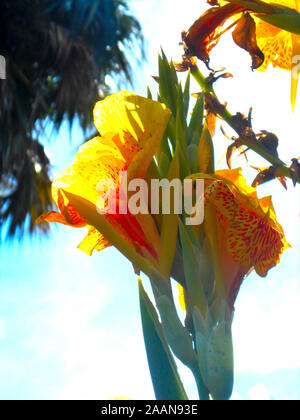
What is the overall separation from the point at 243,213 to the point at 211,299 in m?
0.07

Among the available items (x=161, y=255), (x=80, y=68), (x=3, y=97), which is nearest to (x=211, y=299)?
(x=161, y=255)

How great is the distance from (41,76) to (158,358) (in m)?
3.39

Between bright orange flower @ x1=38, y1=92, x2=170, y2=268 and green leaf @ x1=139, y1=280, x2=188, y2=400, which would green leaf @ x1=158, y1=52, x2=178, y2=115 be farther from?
green leaf @ x1=139, y1=280, x2=188, y2=400

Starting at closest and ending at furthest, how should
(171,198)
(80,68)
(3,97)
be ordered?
(171,198)
(3,97)
(80,68)

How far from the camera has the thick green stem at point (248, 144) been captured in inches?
16.2

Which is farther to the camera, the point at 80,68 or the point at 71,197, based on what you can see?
the point at 80,68

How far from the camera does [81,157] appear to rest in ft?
1.36

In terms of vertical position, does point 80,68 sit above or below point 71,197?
above

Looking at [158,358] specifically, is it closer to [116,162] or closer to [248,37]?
[116,162]

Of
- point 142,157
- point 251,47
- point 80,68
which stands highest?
point 80,68

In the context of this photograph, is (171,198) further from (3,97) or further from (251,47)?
(3,97)

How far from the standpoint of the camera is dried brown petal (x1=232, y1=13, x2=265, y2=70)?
44 cm

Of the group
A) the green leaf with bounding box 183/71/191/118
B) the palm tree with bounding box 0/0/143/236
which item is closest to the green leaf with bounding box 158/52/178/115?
the green leaf with bounding box 183/71/191/118

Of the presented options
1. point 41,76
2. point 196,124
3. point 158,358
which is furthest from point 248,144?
point 41,76
